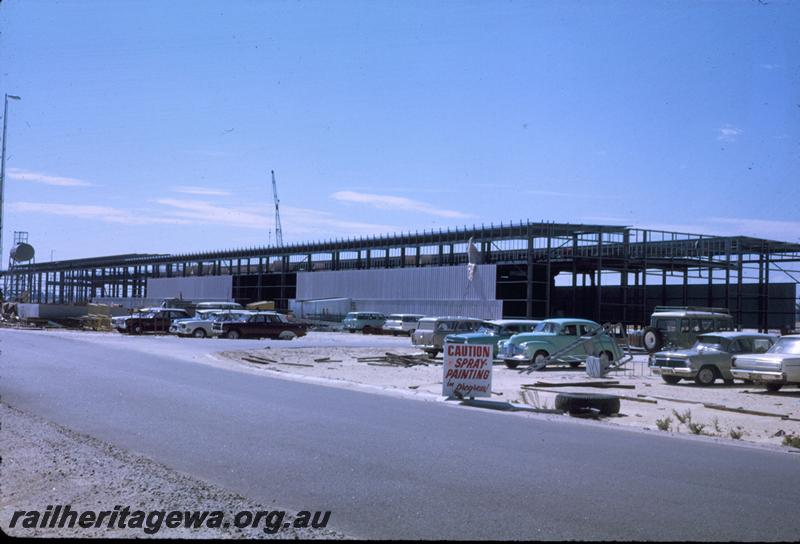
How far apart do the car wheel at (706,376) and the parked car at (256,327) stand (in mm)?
26271

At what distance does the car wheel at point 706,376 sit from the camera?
69.2ft

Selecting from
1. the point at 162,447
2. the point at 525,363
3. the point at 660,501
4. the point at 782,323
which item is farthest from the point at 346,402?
the point at 782,323

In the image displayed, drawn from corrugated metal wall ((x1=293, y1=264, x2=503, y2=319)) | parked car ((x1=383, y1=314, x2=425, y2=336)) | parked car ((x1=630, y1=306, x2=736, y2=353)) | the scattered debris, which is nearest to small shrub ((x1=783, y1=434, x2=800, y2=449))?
the scattered debris

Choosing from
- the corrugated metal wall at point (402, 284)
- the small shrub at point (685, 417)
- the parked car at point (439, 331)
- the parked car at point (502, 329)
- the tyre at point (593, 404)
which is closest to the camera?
the small shrub at point (685, 417)

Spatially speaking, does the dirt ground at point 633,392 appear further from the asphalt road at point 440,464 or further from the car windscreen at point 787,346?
the asphalt road at point 440,464

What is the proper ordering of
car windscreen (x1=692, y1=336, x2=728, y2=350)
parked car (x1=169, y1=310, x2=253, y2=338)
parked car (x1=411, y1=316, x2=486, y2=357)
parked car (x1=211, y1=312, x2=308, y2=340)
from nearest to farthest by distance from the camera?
car windscreen (x1=692, y1=336, x2=728, y2=350) < parked car (x1=411, y1=316, x2=486, y2=357) < parked car (x1=211, y1=312, x2=308, y2=340) < parked car (x1=169, y1=310, x2=253, y2=338)

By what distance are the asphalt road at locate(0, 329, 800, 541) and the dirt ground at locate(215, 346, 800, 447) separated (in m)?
1.84

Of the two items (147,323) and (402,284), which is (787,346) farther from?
(402,284)

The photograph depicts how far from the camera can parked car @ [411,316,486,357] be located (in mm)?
30234

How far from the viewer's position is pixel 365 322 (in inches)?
2271

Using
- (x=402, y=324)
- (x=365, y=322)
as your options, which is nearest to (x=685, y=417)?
(x=402, y=324)

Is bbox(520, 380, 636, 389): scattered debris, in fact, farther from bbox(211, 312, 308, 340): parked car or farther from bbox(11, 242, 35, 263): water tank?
bbox(11, 242, 35, 263): water tank

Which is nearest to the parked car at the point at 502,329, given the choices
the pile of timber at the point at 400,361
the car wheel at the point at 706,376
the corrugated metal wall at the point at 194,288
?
the pile of timber at the point at 400,361

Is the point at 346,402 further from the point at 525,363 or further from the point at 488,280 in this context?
the point at 488,280
